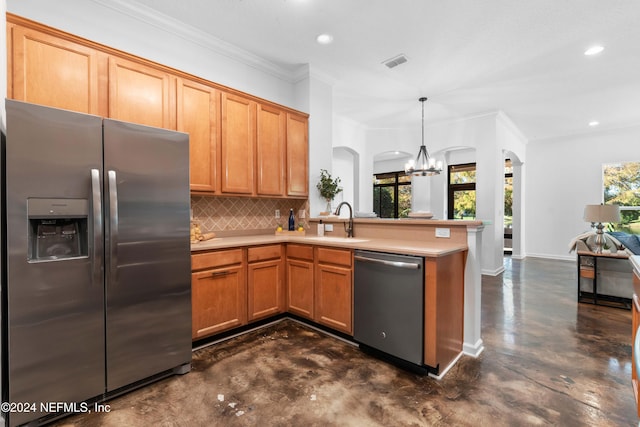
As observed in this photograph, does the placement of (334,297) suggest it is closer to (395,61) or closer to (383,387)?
(383,387)

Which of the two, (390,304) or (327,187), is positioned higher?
(327,187)

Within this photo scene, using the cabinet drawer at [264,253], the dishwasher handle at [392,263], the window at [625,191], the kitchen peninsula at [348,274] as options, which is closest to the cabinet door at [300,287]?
the kitchen peninsula at [348,274]

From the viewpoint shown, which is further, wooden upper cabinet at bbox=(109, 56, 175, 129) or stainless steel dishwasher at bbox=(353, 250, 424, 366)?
wooden upper cabinet at bbox=(109, 56, 175, 129)

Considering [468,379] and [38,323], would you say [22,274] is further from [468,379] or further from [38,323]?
[468,379]

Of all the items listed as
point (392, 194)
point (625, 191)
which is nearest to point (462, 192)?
point (392, 194)

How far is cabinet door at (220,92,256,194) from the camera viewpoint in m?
3.10

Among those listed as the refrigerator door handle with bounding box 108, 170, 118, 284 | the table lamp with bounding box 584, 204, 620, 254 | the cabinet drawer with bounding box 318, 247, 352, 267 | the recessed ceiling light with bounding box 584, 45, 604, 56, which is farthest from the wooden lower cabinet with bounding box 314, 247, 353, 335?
the recessed ceiling light with bounding box 584, 45, 604, 56

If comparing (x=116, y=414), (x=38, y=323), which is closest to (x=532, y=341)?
(x=116, y=414)

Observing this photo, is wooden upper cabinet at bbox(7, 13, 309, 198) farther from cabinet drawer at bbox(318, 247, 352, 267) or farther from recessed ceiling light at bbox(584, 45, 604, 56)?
recessed ceiling light at bbox(584, 45, 604, 56)

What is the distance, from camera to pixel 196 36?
3.09 metres

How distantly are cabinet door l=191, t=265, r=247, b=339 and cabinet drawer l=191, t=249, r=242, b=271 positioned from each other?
5cm

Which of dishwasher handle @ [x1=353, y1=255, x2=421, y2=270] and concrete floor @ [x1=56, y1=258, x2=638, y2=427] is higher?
dishwasher handle @ [x1=353, y1=255, x2=421, y2=270]

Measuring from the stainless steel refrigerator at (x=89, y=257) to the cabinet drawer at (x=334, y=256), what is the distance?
3.95 feet

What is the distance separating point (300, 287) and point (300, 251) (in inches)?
14.9
